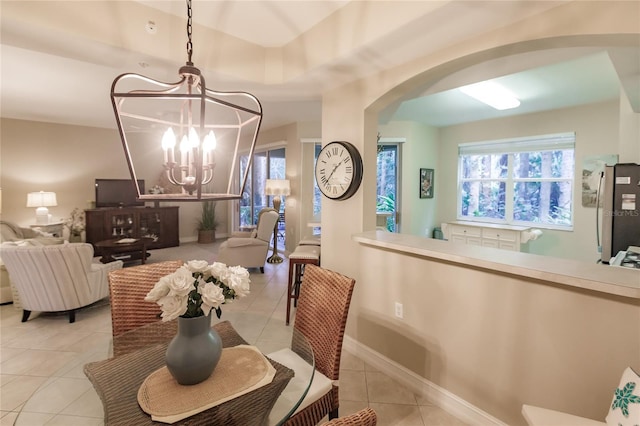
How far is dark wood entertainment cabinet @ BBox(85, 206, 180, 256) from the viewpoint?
5.87m

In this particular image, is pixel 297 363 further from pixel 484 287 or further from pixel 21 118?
pixel 21 118

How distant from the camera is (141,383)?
47.0 inches

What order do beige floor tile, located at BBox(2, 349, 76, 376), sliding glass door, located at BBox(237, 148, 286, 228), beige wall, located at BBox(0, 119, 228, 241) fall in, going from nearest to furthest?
1. beige floor tile, located at BBox(2, 349, 76, 376)
2. beige wall, located at BBox(0, 119, 228, 241)
3. sliding glass door, located at BBox(237, 148, 286, 228)

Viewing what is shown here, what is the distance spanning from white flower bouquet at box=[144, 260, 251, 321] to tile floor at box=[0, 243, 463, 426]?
1.56 feet

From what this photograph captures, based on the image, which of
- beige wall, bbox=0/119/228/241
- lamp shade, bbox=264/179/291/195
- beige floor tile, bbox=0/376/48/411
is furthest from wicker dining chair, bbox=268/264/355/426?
beige wall, bbox=0/119/228/241

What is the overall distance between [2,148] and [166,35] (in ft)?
18.2

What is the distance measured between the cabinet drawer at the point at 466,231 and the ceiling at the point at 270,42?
2481mm

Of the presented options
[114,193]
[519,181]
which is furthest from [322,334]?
[114,193]

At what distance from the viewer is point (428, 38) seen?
1.89m

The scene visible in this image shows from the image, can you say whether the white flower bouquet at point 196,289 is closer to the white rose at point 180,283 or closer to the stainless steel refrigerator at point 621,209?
the white rose at point 180,283

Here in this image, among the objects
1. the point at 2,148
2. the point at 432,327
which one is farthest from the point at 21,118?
the point at 432,327

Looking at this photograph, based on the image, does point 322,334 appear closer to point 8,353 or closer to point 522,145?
point 8,353

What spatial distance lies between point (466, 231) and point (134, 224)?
6496mm

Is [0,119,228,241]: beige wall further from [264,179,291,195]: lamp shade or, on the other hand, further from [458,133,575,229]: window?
[458,133,575,229]: window
